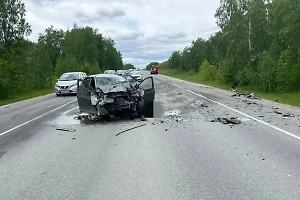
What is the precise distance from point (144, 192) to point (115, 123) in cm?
651

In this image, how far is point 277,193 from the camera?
434 cm

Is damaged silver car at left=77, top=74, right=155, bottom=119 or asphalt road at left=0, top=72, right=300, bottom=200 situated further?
damaged silver car at left=77, top=74, right=155, bottom=119

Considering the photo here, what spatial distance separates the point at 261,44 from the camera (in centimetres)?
3123

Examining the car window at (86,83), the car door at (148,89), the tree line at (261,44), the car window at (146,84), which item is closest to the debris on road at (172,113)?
the car door at (148,89)

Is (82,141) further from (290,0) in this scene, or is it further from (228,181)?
(290,0)

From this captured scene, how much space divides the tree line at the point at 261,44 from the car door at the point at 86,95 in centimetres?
1602

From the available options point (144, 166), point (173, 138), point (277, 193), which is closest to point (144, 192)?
point (144, 166)

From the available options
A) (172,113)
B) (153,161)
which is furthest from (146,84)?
(153,161)

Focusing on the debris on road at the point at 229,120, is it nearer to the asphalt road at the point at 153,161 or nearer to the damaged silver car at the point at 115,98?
the asphalt road at the point at 153,161

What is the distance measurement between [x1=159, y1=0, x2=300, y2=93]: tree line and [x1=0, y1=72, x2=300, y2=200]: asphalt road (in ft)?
47.9

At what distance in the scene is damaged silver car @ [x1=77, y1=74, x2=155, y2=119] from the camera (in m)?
11.3

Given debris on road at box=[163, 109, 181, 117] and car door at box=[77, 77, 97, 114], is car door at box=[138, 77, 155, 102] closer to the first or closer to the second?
debris on road at box=[163, 109, 181, 117]

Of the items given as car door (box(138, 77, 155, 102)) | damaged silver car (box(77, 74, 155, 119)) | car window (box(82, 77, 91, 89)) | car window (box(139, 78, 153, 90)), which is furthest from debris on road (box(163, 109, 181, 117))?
car window (box(82, 77, 91, 89))

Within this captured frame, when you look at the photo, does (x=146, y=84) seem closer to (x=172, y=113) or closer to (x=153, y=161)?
(x=172, y=113)
